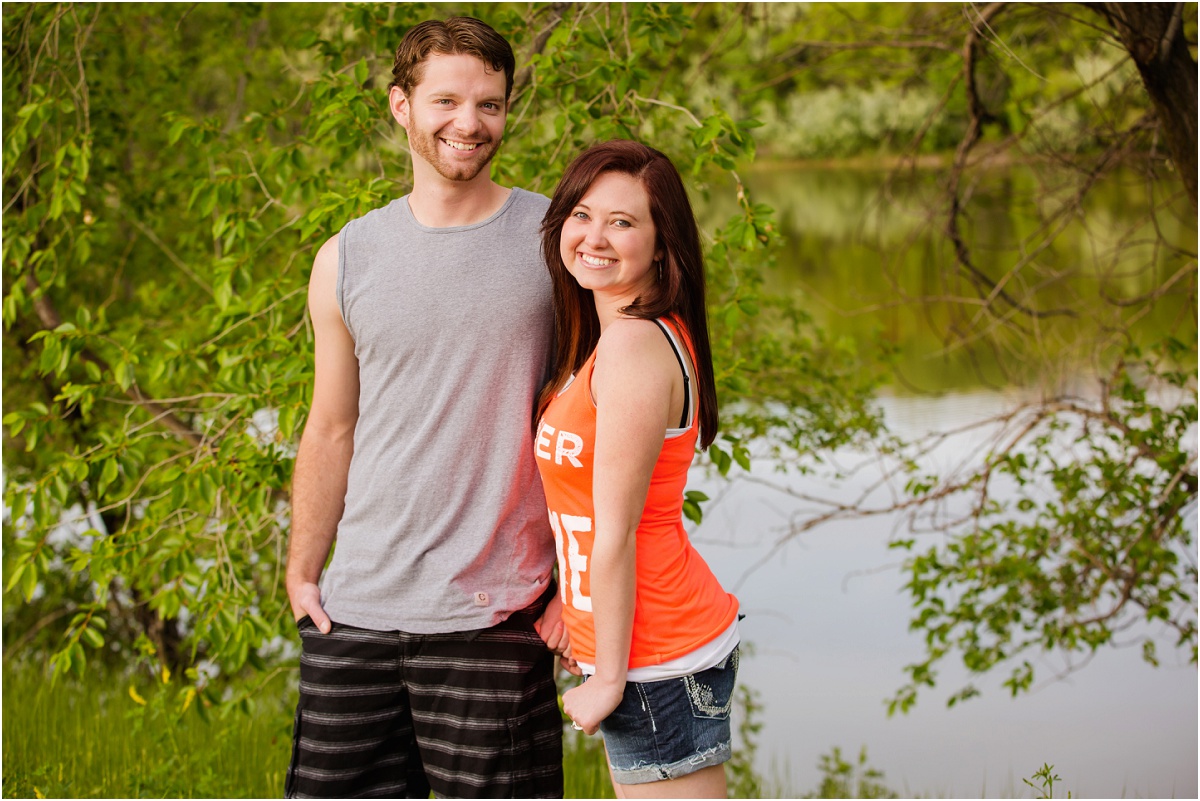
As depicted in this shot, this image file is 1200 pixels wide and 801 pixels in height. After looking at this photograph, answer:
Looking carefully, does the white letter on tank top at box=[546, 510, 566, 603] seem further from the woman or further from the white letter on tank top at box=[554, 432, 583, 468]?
Answer: the white letter on tank top at box=[554, 432, 583, 468]

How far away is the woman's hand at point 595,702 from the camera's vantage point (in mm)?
1871

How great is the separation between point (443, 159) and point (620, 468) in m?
0.73

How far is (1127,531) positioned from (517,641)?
331 cm

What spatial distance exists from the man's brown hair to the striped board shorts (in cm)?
106

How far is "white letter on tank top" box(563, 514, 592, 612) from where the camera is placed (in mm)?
1954

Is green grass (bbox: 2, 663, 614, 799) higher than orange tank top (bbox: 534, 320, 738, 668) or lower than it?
lower

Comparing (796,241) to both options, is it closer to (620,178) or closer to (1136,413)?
(1136,413)

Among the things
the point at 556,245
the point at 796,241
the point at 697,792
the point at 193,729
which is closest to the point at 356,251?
the point at 556,245

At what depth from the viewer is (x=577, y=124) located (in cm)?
306

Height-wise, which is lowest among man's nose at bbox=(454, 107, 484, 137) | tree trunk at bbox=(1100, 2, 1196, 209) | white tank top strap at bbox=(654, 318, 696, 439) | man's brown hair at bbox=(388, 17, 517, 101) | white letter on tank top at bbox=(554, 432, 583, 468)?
white letter on tank top at bbox=(554, 432, 583, 468)

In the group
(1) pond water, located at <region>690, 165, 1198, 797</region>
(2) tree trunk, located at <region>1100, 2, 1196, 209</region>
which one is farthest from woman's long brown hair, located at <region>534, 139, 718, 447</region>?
(1) pond water, located at <region>690, 165, 1198, 797</region>

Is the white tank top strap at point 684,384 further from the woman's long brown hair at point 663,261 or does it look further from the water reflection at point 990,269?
the water reflection at point 990,269

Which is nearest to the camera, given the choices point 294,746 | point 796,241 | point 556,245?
point 556,245

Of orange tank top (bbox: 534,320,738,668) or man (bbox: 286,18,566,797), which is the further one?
man (bbox: 286,18,566,797)
